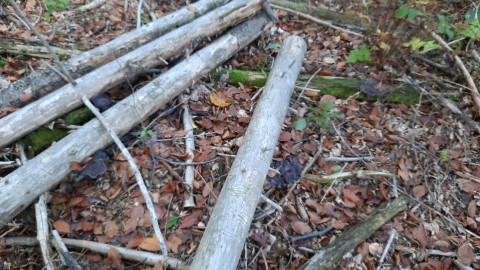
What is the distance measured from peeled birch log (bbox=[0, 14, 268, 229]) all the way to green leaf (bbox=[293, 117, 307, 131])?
1197 mm

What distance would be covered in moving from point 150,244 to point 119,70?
1.78 m

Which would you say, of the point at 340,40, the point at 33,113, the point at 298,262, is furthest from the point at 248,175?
the point at 340,40

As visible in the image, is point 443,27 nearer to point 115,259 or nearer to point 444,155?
point 444,155

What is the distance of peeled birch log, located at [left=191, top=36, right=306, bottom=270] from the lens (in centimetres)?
212

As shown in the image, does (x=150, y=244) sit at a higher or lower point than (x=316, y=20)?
lower

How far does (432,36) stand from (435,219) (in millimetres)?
2338

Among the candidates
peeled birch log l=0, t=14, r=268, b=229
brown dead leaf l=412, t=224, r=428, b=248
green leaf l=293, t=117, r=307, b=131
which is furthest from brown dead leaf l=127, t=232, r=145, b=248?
brown dead leaf l=412, t=224, r=428, b=248

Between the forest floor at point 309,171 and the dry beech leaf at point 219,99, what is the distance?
0.02m

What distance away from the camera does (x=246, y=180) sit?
2543 mm

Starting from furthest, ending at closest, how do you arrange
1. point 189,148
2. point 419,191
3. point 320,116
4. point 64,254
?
point 320,116 < point 189,148 < point 419,191 < point 64,254

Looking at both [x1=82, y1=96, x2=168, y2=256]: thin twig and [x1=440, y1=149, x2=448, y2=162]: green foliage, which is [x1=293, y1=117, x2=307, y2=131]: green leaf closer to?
[x1=440, y1=149, x2=448, y2=162]: green foliage

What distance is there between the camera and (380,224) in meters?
2.75

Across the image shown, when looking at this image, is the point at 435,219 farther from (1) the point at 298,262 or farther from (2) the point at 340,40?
(2) the point at 340,40

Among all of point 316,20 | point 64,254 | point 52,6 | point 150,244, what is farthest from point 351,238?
point 52,6
